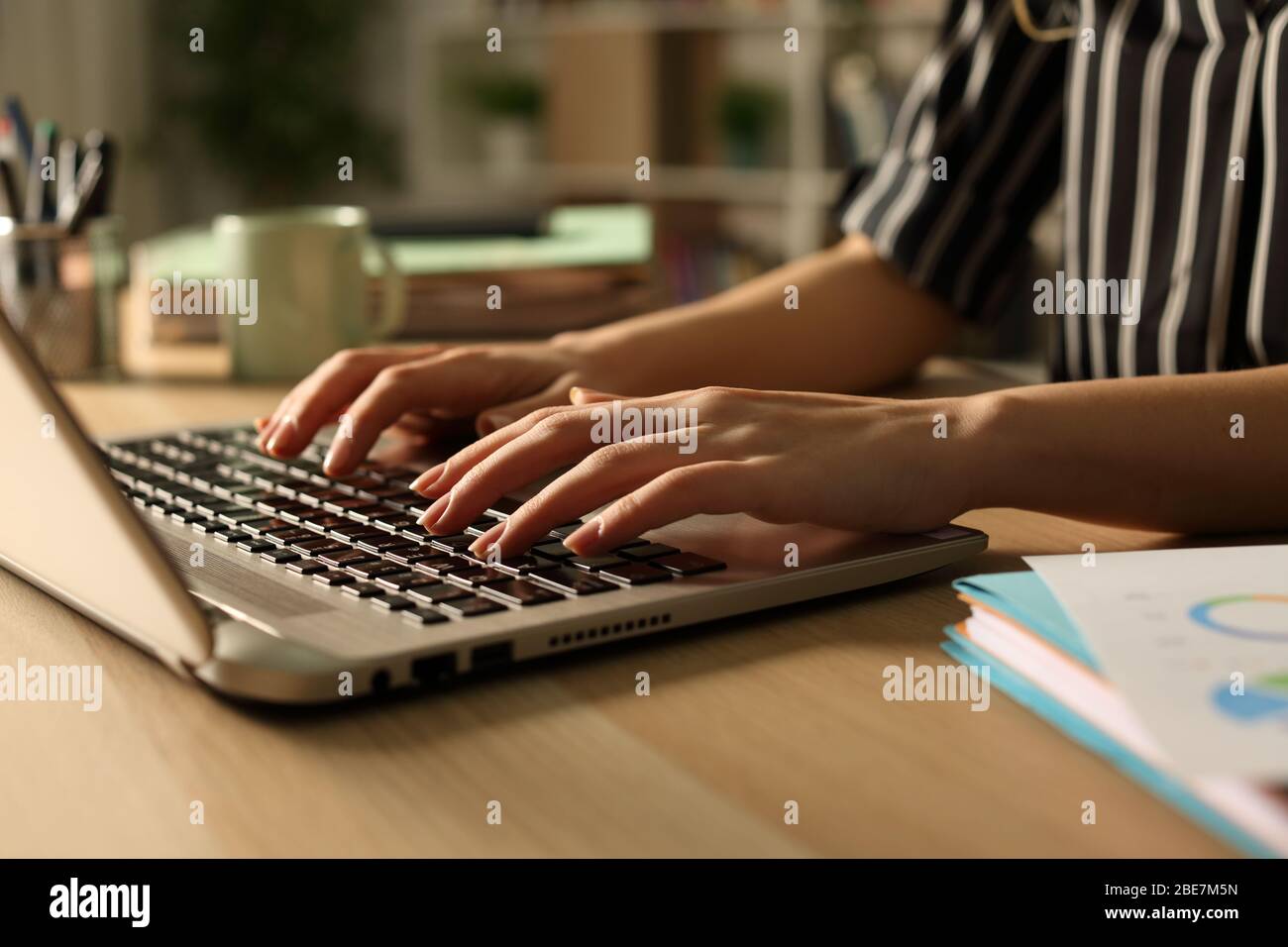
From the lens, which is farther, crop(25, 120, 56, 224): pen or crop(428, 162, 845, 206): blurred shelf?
Answer: crop(428, 162, 845, 206): blurred shelf

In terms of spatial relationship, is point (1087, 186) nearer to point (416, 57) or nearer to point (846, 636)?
point (846, 636)

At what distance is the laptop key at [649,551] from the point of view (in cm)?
54

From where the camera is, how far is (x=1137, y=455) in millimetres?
632

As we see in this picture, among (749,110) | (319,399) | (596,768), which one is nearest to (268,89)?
(749,110)

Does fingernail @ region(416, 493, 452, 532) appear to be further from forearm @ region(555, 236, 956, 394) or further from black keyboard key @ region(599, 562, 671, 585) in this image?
forearm @ region(555, 236, 956, 394)

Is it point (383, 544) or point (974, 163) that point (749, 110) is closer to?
point (974, 163)

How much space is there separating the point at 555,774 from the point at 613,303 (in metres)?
0.91

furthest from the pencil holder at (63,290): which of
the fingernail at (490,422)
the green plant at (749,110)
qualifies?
the green plant at (749,110)

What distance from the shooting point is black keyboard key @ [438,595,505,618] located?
18.3 inches

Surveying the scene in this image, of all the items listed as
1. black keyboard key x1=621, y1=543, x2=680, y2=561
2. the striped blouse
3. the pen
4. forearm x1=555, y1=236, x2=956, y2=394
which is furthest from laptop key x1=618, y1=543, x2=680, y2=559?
the pen

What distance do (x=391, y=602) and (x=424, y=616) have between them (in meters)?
0.02

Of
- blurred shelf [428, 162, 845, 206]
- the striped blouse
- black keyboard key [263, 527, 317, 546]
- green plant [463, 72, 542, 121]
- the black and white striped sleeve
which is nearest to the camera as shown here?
black keyboard key [263, 527, 317, 546]

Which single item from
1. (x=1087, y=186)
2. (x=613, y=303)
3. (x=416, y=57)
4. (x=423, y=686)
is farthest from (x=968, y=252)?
(x=416, y=57)

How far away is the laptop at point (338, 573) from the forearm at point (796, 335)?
287mm
